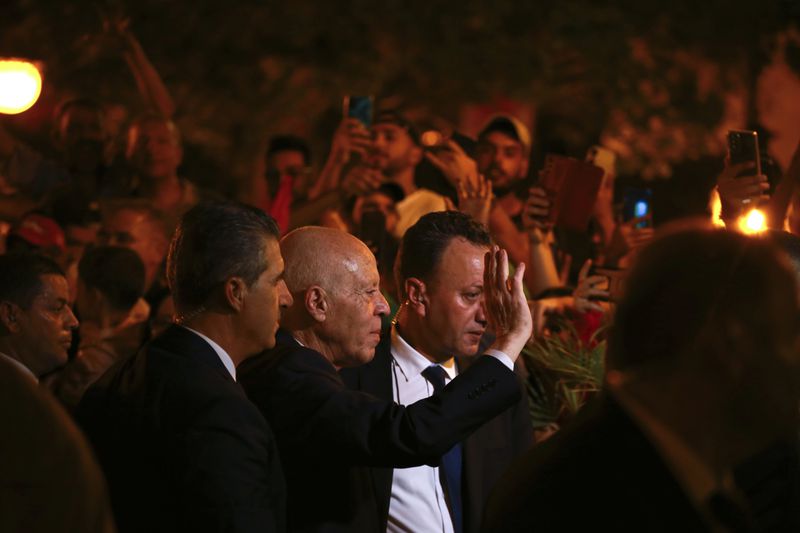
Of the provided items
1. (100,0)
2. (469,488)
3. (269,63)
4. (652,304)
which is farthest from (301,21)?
(652,304)

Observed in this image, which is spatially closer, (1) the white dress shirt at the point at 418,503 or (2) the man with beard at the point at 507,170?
(1) the white dress shirt at the point at 418,503

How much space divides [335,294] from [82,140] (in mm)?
4792

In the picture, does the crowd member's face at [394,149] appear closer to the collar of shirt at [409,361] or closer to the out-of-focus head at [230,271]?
the collar of shirt at [409,361]

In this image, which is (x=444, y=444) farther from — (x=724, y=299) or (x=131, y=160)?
(x=131, y=160)

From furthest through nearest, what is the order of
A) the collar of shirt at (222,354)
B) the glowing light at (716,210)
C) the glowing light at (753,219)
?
the glowing light at (716,210) < the glowing light at (753,219) < the collar of shirt at (222,354)

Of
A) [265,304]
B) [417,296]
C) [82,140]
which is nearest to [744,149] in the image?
[417,296]

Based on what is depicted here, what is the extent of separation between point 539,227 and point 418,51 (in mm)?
10457

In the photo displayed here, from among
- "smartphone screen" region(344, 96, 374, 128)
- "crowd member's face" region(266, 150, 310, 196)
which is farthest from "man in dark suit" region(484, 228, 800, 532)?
"crowd member's face" region(266, 150, 310, 196)

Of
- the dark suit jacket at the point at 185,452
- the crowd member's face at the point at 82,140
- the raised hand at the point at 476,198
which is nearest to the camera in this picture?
the dark suit jacket at the point at 185,452

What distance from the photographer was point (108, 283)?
6.23 m

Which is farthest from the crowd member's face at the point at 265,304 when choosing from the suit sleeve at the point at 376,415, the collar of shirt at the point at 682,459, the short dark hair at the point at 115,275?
the short dark hair at the point at 115,275

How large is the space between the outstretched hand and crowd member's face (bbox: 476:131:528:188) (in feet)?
11.1

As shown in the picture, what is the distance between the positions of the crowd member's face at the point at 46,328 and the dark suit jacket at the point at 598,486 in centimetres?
264

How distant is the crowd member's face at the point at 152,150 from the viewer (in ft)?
26.2
